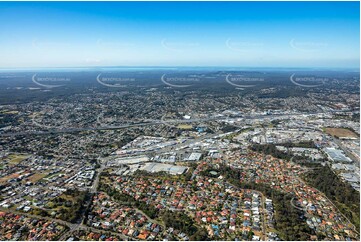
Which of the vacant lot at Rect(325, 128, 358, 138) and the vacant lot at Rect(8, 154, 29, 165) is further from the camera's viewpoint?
the vacant lot at Rect(325, 128, 358, 138)

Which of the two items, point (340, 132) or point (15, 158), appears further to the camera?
point (340, 132)

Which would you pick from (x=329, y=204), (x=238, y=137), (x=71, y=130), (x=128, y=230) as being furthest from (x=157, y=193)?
(x=71, y=130)

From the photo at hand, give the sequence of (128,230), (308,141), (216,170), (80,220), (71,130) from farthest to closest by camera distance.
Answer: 1. (71,130)
2. (308,141)
3. (216,170)
4. (80,220)
5. (128,230)

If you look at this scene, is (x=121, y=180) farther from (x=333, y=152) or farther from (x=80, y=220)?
(x=333, y=152)

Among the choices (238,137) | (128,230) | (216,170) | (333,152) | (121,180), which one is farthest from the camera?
(238,137)

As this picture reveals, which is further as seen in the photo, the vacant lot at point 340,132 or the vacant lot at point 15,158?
the vacant lot at point 340,132

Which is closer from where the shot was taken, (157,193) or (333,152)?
(157,193)

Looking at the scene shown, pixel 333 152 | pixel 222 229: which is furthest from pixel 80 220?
pixel 333 152
